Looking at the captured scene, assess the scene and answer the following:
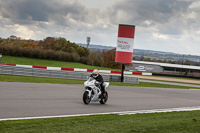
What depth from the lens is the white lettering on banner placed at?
3084 centimetres

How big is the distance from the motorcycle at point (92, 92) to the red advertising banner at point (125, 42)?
1725cm

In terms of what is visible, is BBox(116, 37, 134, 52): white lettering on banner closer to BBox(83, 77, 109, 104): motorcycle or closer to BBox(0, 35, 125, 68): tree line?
BBox(83, 77, 109, 104): motorcycle

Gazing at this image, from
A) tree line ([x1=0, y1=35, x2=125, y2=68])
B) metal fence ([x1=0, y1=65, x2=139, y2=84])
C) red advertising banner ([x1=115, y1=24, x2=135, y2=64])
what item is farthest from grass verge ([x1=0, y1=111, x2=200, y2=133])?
tree line ([x1=0, y1=35, x2=125, y2=68])

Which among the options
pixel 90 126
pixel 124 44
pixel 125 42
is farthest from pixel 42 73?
pixel 90 126

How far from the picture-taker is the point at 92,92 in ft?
44.2

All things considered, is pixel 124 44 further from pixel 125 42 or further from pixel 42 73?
pixel 42 73

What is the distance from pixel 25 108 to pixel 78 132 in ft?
13.1

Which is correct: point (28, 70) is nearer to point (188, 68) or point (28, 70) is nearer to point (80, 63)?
point (80, 63)

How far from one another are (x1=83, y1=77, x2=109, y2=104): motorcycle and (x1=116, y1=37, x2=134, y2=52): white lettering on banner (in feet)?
57.0

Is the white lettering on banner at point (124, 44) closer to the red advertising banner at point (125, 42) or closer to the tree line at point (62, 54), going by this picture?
the red advertising banner at point (125, 42)

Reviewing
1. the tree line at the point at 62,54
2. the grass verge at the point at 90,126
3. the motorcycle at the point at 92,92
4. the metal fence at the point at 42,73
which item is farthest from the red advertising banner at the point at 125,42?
the tree line at the point at 62,54

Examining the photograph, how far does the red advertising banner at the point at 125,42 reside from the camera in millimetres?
30500

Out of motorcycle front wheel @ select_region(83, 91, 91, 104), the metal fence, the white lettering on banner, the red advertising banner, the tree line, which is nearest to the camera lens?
motorcycle front wheel @ select_region(83, 91, 91, 104)

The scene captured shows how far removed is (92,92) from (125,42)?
1804 centimetres
